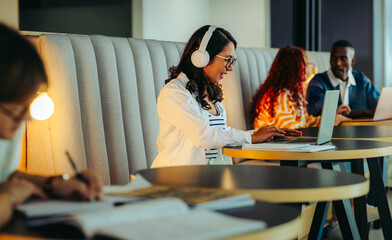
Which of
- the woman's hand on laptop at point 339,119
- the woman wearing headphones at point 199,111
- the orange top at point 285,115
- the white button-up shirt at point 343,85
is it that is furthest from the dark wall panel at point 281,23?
the woman wearing headphones at point 199,111

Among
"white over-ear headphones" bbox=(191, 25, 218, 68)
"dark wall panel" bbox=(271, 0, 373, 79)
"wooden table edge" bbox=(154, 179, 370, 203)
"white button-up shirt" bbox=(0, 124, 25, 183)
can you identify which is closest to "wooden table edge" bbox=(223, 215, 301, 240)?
"wooden table edge" bbox=(154, 179, 370, 203)

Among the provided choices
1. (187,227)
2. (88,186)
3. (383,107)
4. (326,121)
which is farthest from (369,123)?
(187,227)

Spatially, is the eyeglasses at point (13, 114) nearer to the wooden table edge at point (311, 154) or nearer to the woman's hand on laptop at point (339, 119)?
the wooden table edge at point (311, 154)

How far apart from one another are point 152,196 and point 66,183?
16 cm

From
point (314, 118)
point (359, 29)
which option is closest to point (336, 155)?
point (314, 118)

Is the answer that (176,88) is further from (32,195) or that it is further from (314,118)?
(314,118)

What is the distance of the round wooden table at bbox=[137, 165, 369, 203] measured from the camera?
3.87 ft

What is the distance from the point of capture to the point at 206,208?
98 centimetres

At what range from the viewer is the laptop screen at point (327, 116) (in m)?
2.09

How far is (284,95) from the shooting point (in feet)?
11.4

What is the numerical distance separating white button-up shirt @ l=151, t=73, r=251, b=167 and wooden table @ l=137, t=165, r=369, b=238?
0.60 meters

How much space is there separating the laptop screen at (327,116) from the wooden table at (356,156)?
0.18 feet

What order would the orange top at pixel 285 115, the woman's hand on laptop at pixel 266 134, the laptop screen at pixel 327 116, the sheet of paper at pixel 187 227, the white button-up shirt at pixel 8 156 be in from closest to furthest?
the sheet of paper at pixel 187 227 → the white button-up shirt at pixel 8 156 → the laptop screen at pixel 327 116 → the woman's hand on laptop at pixel 266 134 → the orange top at pixel 285 115

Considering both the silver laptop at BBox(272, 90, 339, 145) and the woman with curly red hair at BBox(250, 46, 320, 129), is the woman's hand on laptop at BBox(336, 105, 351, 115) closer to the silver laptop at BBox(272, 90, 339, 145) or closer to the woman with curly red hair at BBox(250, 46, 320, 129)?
the woman with curly red hair at BBox(250, 46, 320, 129)
